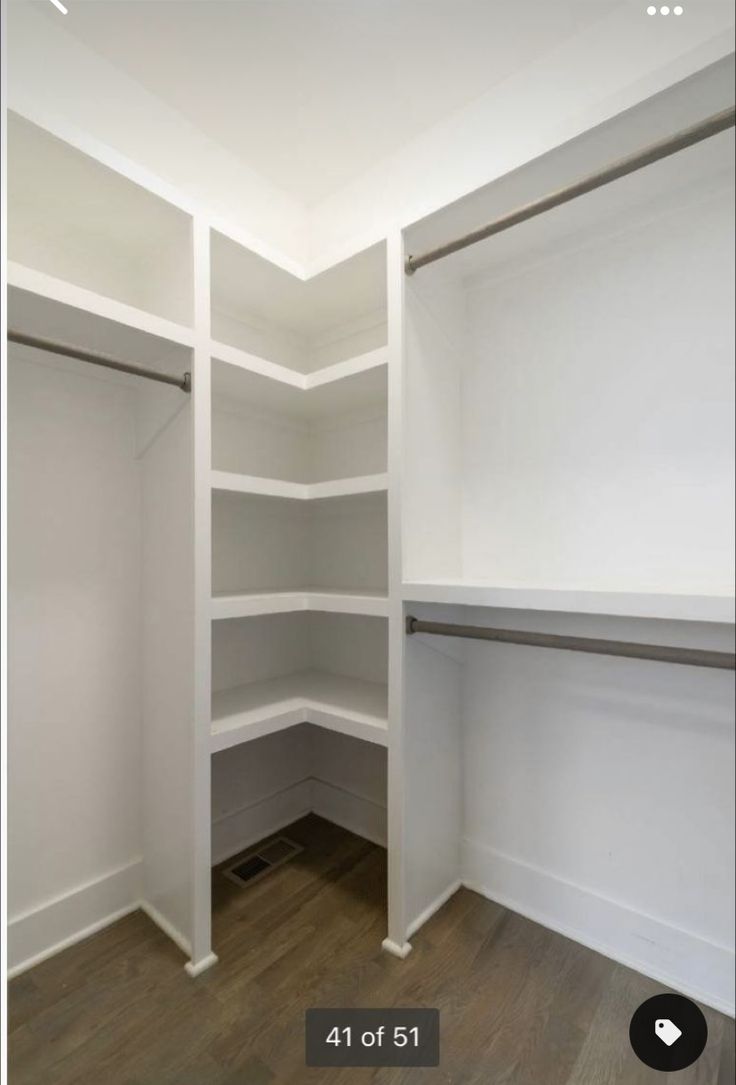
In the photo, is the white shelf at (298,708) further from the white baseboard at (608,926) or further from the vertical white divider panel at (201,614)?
the white baseboard at (608,926)

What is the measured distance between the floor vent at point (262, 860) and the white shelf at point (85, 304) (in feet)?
5.48

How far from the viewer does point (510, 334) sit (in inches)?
57.1

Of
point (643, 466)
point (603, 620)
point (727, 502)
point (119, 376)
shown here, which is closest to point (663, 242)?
point (643, 466)

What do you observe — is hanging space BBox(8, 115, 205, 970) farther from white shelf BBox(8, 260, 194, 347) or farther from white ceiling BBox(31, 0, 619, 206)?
white ceiling BBox(31, 0, 619, 206)

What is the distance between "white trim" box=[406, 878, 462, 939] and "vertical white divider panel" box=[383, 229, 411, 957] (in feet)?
0.24

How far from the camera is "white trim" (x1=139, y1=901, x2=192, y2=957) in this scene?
4.31 ft

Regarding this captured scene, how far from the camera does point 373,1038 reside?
1074 millimetres

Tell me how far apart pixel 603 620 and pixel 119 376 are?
154cm

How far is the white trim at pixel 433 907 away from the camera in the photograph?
1371 mm

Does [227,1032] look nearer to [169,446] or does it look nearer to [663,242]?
[169,446]

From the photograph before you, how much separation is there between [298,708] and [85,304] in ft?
4.07

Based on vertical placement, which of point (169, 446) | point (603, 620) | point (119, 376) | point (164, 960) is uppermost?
point (119, 376)

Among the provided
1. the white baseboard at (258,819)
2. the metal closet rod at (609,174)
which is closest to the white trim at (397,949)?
the white baseboard at (258,819)

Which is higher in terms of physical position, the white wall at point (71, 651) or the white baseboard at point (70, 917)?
the white wall at point (71, 651)
